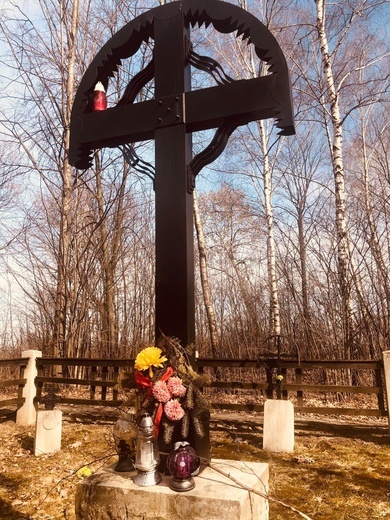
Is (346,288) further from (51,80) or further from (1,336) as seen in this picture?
(1,336)

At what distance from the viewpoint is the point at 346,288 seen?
26.1 ft

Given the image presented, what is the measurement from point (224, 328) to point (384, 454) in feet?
21.4

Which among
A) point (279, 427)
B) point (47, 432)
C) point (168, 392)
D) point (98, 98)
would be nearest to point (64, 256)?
point (47, 432)

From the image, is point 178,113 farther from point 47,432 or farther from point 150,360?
point 47,432

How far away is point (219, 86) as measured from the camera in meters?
2.44

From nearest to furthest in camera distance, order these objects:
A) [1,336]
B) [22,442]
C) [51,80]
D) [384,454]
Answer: [384,454]
[22,442]
[51,80]
[1,336]

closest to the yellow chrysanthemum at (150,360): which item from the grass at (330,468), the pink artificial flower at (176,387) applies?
the pink artificial flower at (176,387)

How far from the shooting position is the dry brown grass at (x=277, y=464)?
11.3 ft

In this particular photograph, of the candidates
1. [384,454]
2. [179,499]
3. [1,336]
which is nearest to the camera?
[179,499]

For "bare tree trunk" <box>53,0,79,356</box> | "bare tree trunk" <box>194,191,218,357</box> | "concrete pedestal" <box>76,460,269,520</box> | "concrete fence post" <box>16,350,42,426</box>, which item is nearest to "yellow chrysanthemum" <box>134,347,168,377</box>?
"concrete pedestal" <box>76,460,269,520</box>

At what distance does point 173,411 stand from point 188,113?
1.72 metres

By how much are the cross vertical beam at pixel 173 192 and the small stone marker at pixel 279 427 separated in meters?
3.41

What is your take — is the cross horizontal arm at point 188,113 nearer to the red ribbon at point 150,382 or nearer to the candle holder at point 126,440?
the red ribbon at point 150,382

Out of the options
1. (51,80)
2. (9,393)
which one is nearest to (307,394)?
(9,393)
